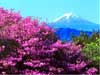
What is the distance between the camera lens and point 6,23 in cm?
741

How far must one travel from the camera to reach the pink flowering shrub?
6.55 m

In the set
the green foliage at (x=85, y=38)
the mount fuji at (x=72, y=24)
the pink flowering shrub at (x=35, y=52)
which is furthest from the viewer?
the mount fuji at (x=72, y=24)

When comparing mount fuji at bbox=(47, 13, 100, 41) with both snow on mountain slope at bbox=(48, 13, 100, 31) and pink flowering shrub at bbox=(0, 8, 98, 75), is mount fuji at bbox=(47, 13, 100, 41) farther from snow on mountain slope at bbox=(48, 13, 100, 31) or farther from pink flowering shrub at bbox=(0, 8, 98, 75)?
pink flowering shrub at bbox=(0, 8, 98, 75)

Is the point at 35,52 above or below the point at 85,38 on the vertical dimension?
below

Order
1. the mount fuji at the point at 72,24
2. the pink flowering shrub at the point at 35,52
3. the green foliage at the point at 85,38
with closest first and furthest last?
the pink flowering shrub at the point at 35,52 < the green foliage at the point at 85,38 < the mount fuji at the point at 72,24

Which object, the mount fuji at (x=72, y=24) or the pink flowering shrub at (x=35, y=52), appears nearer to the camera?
the pink flowering shrub at (x=35, y=52)

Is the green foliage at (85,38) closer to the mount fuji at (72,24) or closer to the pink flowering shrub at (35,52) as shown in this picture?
the mount fuji at (72,24)

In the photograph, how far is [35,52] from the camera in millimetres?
6672

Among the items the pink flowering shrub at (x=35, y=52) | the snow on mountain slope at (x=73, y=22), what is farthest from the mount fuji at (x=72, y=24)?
the pink flowering shrub at (x=35, y=52)

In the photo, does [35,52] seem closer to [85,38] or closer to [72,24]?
[85,38]

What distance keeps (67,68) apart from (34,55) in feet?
1.98

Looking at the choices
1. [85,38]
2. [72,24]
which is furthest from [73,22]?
[85,38]

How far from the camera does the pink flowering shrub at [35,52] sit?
258 inches

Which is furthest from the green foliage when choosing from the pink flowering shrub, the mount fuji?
the pink flowering shrub
